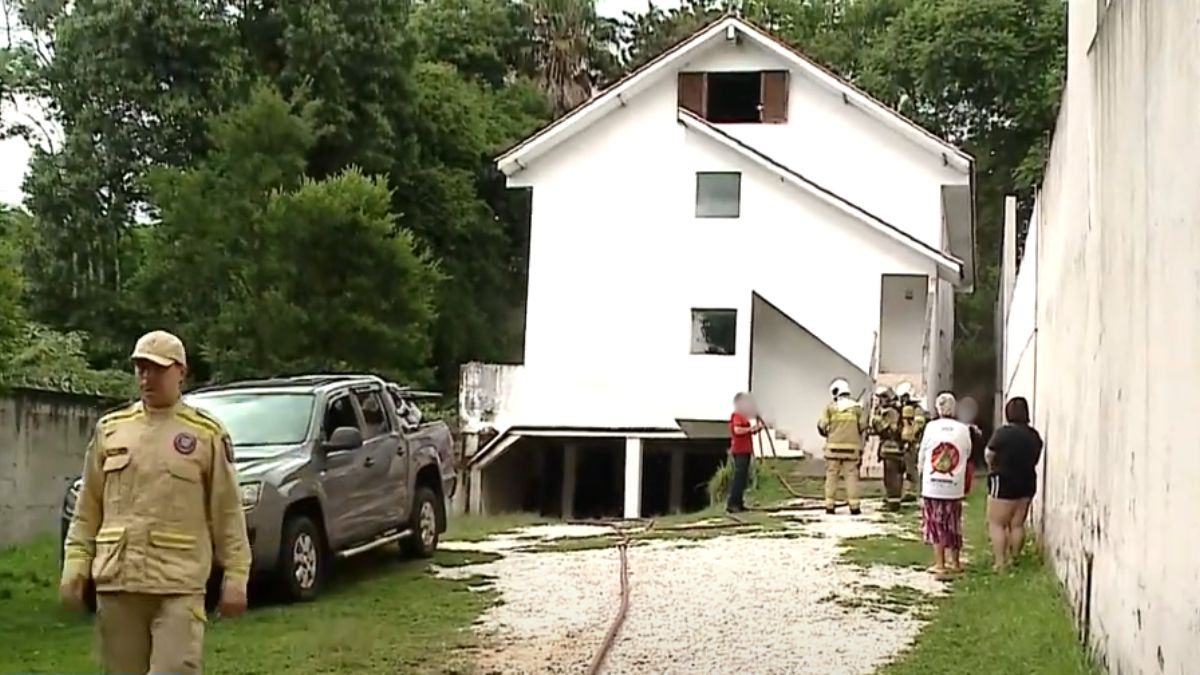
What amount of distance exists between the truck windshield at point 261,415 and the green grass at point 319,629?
4.51ft

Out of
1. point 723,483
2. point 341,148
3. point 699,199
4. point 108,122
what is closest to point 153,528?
point 723,483

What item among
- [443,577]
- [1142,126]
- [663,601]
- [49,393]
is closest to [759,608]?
[663,601]

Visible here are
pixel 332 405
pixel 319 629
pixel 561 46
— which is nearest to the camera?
pixel 319 629

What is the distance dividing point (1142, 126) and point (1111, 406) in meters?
1.84

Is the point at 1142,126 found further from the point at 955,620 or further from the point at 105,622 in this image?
the point at 105,622

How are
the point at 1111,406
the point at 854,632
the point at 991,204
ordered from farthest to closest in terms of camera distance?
the point at 991,204, the point at 854,632, the point at 1111,406

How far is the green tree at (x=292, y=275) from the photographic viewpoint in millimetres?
26688

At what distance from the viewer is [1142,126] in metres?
7.71

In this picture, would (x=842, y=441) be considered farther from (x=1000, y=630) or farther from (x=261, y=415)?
(x=1000, y=630)

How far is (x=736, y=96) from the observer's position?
102ft

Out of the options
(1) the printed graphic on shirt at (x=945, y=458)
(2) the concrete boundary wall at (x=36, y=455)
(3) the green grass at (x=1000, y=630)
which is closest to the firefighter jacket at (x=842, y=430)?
(3) the green grass at (x=1000, y=630)

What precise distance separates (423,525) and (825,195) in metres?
15.6

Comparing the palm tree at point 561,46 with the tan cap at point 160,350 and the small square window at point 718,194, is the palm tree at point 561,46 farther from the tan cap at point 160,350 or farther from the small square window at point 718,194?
the tan cap at point 160,350

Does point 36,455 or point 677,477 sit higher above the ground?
point 36,455
